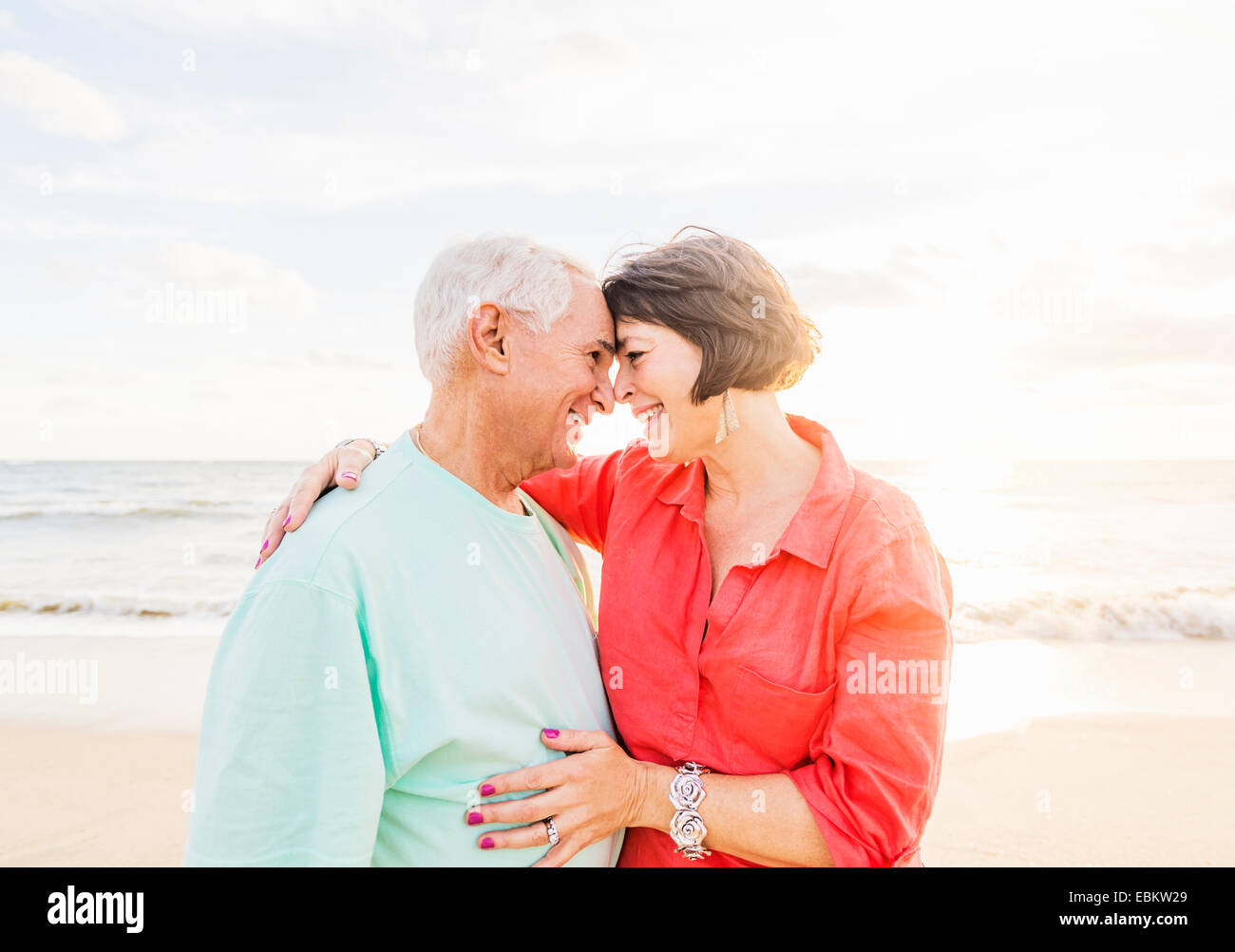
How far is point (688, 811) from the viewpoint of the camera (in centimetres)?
207

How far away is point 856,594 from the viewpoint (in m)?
2.01

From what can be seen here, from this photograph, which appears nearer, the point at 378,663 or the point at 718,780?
the point at 378,663

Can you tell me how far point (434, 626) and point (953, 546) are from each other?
14.3 metres

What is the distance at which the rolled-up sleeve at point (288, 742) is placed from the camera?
5.36 feet

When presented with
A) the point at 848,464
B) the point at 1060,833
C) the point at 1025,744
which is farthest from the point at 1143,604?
the point at 848,464

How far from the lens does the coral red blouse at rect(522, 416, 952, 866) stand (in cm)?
196

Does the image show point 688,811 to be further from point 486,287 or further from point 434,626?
point 486,287

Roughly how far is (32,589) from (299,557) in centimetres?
1244

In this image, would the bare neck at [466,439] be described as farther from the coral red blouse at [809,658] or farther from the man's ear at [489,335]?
the coral red blouse at [809,658]

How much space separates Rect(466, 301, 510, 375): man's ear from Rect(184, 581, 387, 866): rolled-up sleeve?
0.69 meters

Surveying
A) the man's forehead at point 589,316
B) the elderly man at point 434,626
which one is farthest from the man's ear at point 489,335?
the man's forehead at point 589,316

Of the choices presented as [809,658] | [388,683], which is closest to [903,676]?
[809,658]
